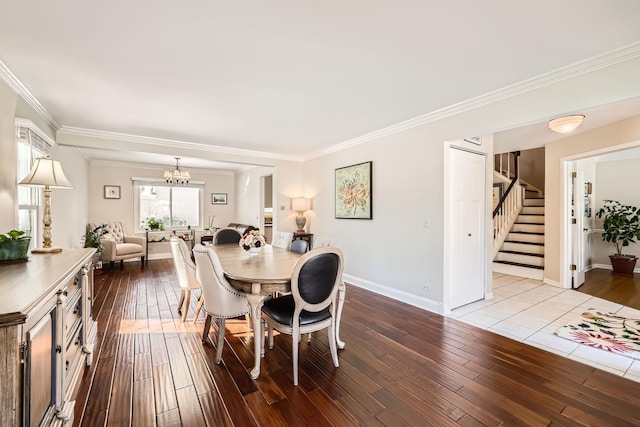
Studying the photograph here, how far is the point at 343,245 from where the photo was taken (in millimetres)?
4879

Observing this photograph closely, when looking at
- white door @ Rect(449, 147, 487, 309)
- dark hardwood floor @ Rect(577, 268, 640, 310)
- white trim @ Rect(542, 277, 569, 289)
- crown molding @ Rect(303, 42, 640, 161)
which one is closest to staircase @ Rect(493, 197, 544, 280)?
white trim @ Rect(542, 277, 569, 289)

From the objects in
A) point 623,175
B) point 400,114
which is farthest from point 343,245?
point 623,175

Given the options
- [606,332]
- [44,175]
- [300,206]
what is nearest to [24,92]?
[44,175]

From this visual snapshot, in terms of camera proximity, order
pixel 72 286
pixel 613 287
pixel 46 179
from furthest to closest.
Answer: pixel 613 287, pixel 46 179, pixel 72 286

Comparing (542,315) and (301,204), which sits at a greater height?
(301,204)

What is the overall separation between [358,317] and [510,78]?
2.81 meters

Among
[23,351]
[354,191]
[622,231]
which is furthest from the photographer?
[622,231]

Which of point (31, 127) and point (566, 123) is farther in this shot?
point (566, 123)

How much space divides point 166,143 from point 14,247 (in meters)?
2.98

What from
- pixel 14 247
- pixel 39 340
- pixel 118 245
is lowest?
pixel 118 245

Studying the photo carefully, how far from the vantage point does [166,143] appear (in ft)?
14.7

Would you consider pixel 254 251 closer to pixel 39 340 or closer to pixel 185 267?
pixel 185 267

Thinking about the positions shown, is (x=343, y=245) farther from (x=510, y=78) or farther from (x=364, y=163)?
(x=510, y=78)

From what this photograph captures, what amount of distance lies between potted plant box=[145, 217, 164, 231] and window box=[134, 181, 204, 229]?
15 cm
